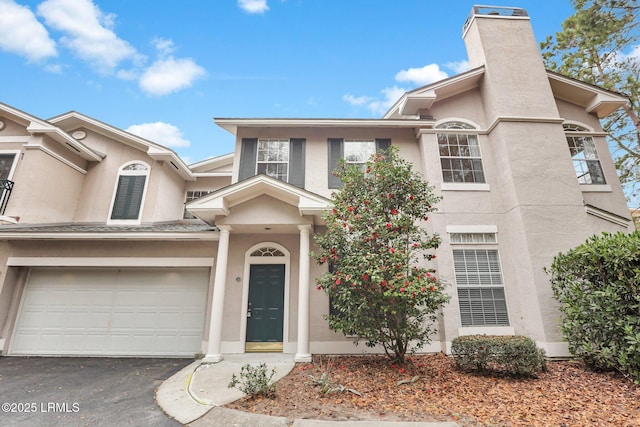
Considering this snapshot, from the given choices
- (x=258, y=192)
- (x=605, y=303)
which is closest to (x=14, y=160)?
(x=258, y=192)

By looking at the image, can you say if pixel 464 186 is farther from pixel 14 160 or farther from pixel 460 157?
pixel 14 160

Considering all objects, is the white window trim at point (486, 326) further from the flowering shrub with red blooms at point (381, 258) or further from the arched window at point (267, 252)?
the arched window at point (267, 252)

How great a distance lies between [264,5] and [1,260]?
12.9 m

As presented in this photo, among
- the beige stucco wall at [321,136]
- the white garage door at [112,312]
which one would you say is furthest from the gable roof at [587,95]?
the white garage door at [112,312]

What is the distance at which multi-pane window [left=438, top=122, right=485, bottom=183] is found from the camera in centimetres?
860

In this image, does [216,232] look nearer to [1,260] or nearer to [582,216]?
[1,260]

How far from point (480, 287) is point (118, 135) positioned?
1309cm

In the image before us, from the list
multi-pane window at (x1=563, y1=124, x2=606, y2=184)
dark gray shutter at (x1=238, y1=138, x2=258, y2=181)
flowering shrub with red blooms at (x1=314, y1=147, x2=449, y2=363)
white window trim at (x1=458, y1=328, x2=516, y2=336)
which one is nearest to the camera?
flowering shrub with red blooms at (x1=314, y1=147, x2=449, y2=363)

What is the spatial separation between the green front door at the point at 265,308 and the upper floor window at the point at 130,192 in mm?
5058

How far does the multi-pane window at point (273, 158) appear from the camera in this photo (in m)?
9.05

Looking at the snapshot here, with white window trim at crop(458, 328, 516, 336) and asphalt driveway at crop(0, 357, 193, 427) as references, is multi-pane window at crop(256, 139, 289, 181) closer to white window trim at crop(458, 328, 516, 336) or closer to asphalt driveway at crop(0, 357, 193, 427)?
asphalt driveway at crop(0, 357, 193, 427)

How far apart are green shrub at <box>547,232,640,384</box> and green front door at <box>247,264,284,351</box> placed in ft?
21.7

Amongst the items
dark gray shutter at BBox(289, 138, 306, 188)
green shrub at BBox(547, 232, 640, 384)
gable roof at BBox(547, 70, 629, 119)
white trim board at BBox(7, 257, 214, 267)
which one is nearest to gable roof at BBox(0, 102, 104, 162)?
white trim board at BBox(7, 257, 214, 267)

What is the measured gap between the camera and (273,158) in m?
9.23
